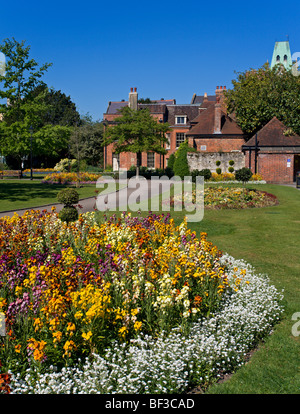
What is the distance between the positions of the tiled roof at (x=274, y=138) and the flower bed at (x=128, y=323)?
30.8m

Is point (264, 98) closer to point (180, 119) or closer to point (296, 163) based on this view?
point (296, 163)

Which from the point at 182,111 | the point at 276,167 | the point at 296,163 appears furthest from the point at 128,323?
the point at 182,111

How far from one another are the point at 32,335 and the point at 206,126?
137 feet

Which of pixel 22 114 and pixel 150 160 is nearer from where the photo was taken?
pixel 22 114

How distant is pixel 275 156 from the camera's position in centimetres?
3553

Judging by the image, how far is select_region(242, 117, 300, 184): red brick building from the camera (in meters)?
35.4

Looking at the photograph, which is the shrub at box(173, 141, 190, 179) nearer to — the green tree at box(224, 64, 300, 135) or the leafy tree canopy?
the leafy tree canopy

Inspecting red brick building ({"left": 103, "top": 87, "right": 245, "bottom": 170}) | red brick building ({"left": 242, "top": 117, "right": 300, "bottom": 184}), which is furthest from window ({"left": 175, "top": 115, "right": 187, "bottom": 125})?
red brick building ({"left": 242, "top": 117, "right": 300, "bottom": 184})

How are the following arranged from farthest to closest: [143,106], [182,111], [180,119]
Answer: [182,111] → [143,106] → [180,119]

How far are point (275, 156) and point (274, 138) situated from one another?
2.13 metres
